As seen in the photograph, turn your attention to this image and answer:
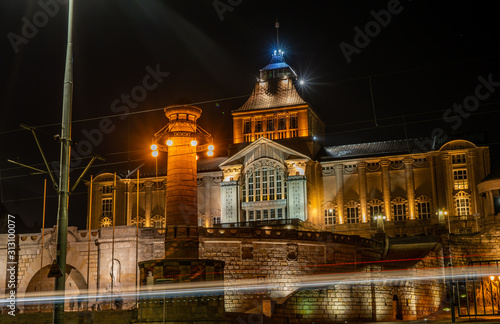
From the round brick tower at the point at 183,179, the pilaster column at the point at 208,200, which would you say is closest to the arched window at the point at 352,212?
the pilaster column at the point at 208,200

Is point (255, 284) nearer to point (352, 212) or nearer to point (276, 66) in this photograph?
point (352, 212)

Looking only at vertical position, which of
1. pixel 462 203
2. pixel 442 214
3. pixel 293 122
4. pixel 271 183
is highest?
pixel 293 122

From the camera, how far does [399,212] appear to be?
67.6m

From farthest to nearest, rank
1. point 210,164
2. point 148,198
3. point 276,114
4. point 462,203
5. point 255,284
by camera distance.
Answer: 1. point 210,164
2. point 276,114
3. point 148,198
4. point 462,203
5. point 255,284

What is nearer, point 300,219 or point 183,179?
point 183,179

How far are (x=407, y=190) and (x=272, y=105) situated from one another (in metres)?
18.3

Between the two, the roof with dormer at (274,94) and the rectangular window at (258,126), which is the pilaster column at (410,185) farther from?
the rectangular window at (258,126)

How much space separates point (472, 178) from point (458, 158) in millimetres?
2538

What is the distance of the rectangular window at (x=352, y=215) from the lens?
68.9 meters

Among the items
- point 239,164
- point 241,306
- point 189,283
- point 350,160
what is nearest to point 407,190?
point 350,160

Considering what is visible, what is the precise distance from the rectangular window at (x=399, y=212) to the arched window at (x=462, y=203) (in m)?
5.29

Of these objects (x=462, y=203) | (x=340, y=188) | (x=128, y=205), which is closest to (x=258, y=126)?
(x=340, y=188)

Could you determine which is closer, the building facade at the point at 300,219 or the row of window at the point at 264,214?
the building facade at the point at 300,219

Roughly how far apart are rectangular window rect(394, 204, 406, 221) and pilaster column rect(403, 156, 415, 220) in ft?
2.70
